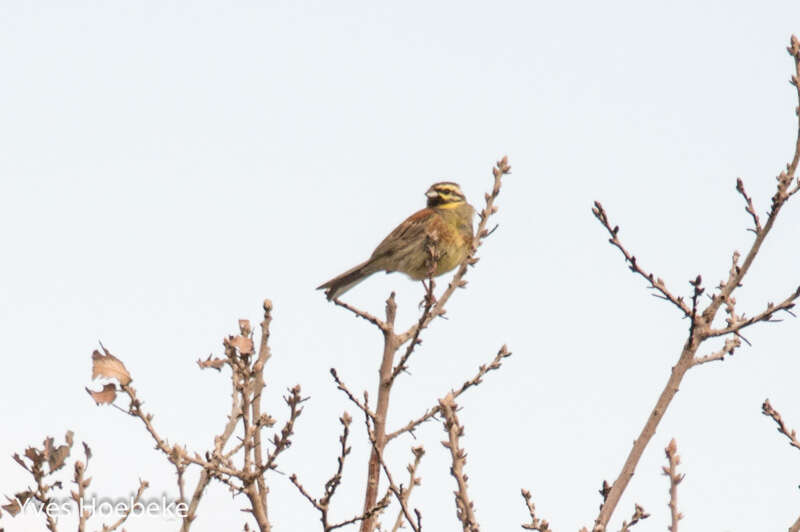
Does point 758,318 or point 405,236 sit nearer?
point 758,318

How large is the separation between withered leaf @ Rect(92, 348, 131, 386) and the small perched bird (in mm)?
5457

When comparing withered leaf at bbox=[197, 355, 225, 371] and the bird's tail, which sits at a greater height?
the bird's tail

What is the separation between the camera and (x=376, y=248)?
11.7m

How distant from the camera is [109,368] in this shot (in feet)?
17.1

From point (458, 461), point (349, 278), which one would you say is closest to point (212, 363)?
point (458, 461)

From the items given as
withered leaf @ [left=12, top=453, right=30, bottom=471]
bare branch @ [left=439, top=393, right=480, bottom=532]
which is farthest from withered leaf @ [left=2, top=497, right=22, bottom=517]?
bare branch @ [left=439, top=393, right=480, bottom=532]

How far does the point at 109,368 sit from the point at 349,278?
615 cm

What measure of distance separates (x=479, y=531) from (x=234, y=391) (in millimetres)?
1684

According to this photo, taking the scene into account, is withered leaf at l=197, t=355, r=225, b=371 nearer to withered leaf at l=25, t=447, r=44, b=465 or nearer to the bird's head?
withered leaf at l=25, t=447, r=44, b=465

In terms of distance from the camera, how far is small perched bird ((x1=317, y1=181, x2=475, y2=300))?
1091 cm

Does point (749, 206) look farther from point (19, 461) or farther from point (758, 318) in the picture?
point (19, 461)

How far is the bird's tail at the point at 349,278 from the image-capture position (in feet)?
35.4

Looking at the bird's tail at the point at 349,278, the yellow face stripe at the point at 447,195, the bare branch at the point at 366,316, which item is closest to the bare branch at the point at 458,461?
the bare branch at the point at 366,316

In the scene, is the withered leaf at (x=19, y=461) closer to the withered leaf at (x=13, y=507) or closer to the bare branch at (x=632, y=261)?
the withered leaf at (x=13, y=507)
